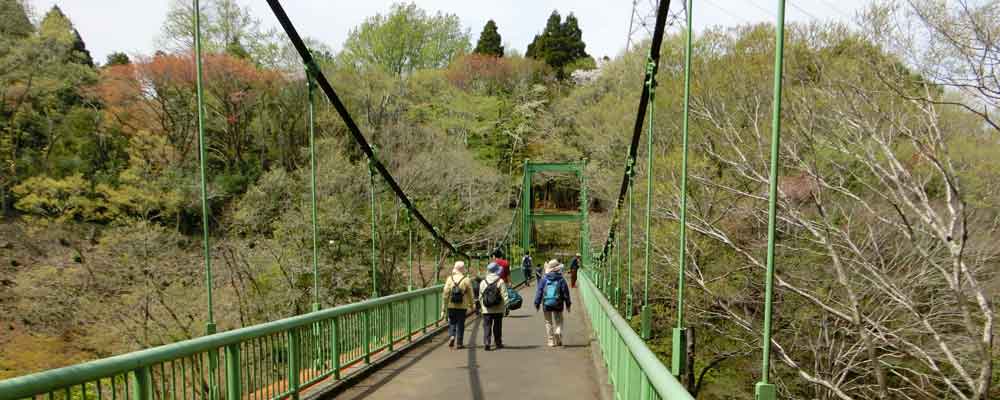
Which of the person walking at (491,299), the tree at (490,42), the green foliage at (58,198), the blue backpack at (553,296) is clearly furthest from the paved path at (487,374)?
the tree at (490,42)

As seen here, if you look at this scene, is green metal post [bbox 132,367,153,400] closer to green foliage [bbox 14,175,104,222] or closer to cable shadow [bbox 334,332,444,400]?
cable shadow [bbox 334,332,444,400]

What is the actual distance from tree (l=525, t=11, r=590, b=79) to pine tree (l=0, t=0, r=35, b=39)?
37084mm

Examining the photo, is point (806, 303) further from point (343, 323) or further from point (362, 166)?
point (362, 166)

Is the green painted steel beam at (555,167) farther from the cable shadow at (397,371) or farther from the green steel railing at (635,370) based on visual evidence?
the green steel railing at (635,370)

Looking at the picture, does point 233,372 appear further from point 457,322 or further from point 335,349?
point 457,322

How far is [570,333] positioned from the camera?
9320 millimetres

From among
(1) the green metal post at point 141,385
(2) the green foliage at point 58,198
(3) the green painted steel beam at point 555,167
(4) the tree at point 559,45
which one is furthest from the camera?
(4) the tree at point 559,45

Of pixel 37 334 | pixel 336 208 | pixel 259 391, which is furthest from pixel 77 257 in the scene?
pixel 259 391

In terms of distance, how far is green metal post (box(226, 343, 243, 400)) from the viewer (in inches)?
141

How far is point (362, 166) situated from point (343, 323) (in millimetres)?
16957

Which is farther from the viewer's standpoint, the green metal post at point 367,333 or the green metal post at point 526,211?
the green metal post at point 526,211

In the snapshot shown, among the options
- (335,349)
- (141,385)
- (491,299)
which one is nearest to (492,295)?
(491,299)

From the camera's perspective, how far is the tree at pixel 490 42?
56500 mm

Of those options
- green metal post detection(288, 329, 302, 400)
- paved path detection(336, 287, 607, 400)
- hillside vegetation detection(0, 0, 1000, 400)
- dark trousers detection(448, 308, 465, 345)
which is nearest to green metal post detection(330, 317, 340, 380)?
paved path detection(336, 287, 607, 400)
